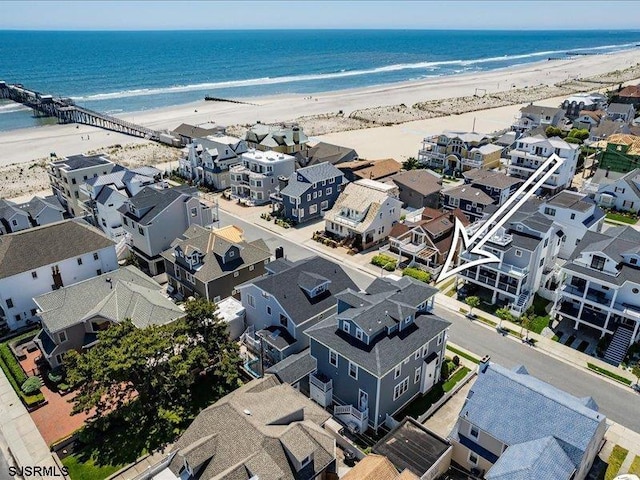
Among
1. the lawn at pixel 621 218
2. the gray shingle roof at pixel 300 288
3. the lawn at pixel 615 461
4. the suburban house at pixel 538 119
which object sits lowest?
the lawn at pixel 615 461

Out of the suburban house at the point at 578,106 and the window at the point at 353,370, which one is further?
the suburban house at the point at 578,106

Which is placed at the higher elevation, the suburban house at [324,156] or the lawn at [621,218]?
the suburban house at [324,156]

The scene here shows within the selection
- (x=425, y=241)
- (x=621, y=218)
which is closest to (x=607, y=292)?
(x=425, y=241)

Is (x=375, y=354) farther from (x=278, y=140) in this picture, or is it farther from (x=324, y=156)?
(x=278, y=140)

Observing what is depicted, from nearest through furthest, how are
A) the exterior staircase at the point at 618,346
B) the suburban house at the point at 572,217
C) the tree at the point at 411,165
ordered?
the exterior staircase at the point at 618,346
the suburban house at the point at 572,217
the tree at the point at 411,165

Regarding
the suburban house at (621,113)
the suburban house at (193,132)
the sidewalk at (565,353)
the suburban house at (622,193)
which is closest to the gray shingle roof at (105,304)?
the sidewalk at (565,353)

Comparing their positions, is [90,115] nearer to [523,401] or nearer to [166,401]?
[166,401]

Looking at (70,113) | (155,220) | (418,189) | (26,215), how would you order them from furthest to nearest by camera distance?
(70,113), (418,189), (26,215), (155,220)

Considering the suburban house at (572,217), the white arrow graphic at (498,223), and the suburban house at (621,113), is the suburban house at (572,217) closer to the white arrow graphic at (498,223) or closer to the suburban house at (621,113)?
the white arrow graphic at (498,223)
